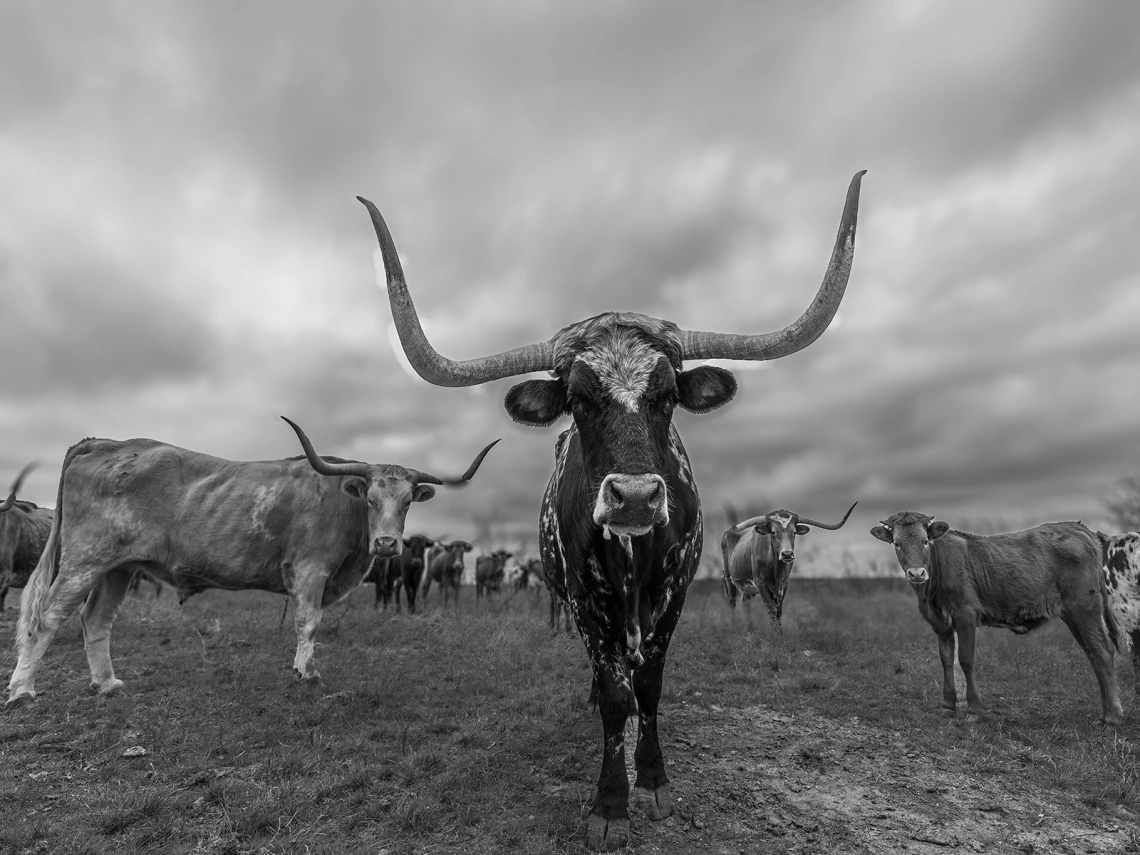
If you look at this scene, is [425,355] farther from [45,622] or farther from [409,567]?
[409,567]

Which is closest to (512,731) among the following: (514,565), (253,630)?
(253,630)

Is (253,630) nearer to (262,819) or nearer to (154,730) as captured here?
(154,730)

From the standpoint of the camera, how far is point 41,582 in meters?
7.30

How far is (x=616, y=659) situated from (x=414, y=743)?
221 cm

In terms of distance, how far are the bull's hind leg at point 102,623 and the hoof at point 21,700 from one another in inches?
21.6

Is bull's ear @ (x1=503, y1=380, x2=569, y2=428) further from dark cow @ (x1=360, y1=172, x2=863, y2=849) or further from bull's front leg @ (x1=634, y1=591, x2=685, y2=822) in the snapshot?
bull's front leg @ (x1=634, y1=591, x2=685, y2=822)

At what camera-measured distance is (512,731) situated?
5953 millimetres

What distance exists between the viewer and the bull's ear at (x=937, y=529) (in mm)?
8609

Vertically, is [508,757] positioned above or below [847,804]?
above

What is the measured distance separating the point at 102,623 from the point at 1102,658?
11007 mm

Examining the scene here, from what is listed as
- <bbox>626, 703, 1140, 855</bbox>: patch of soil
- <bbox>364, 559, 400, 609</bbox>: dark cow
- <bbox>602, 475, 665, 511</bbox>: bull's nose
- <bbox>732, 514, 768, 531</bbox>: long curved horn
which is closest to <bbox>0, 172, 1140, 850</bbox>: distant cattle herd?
<bbox>602, 475, 665, 511</bbox>: bull's nose

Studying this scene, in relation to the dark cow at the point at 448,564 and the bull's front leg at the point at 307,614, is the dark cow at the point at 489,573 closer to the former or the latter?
the dark cow at the point at 448,564

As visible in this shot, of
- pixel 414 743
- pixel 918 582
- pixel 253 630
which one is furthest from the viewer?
pixel 253 630


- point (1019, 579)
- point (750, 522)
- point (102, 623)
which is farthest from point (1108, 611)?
point (102, 623)
